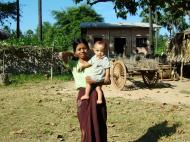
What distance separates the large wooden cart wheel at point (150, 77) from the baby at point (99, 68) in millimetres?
11664

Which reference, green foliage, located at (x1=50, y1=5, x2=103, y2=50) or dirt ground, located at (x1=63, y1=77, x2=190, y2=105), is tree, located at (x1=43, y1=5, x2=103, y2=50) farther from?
dirt ground, located at (x1=63, y1=77, x2=190, y2=105)

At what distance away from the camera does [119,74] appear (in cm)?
1661

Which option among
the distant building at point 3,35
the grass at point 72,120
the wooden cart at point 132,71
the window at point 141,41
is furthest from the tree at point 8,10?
the grass at point 72,120

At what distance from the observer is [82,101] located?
19.7ft

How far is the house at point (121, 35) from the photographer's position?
4084cm

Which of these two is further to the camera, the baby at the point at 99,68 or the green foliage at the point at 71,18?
the green foliage at the point at 71,18

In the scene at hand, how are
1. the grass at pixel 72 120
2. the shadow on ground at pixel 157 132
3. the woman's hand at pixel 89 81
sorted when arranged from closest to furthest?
the woman's hand at pixel 89 81, the shadow on ground at pixel 157 132, the grass at pixel 72 120

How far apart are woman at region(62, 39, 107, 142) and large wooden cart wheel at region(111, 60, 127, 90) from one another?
33.4ft

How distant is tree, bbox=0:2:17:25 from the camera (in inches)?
1489

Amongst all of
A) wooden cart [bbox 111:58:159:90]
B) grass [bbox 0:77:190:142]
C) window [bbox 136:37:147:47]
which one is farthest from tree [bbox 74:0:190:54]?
window [bbox 136:37:147:47]

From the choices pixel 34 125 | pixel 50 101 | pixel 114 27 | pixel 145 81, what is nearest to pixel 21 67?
pixel 145 81

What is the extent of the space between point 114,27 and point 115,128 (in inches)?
1296

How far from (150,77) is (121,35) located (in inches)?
958

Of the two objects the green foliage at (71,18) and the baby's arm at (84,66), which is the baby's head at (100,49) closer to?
the baby's arm at (84,66)
